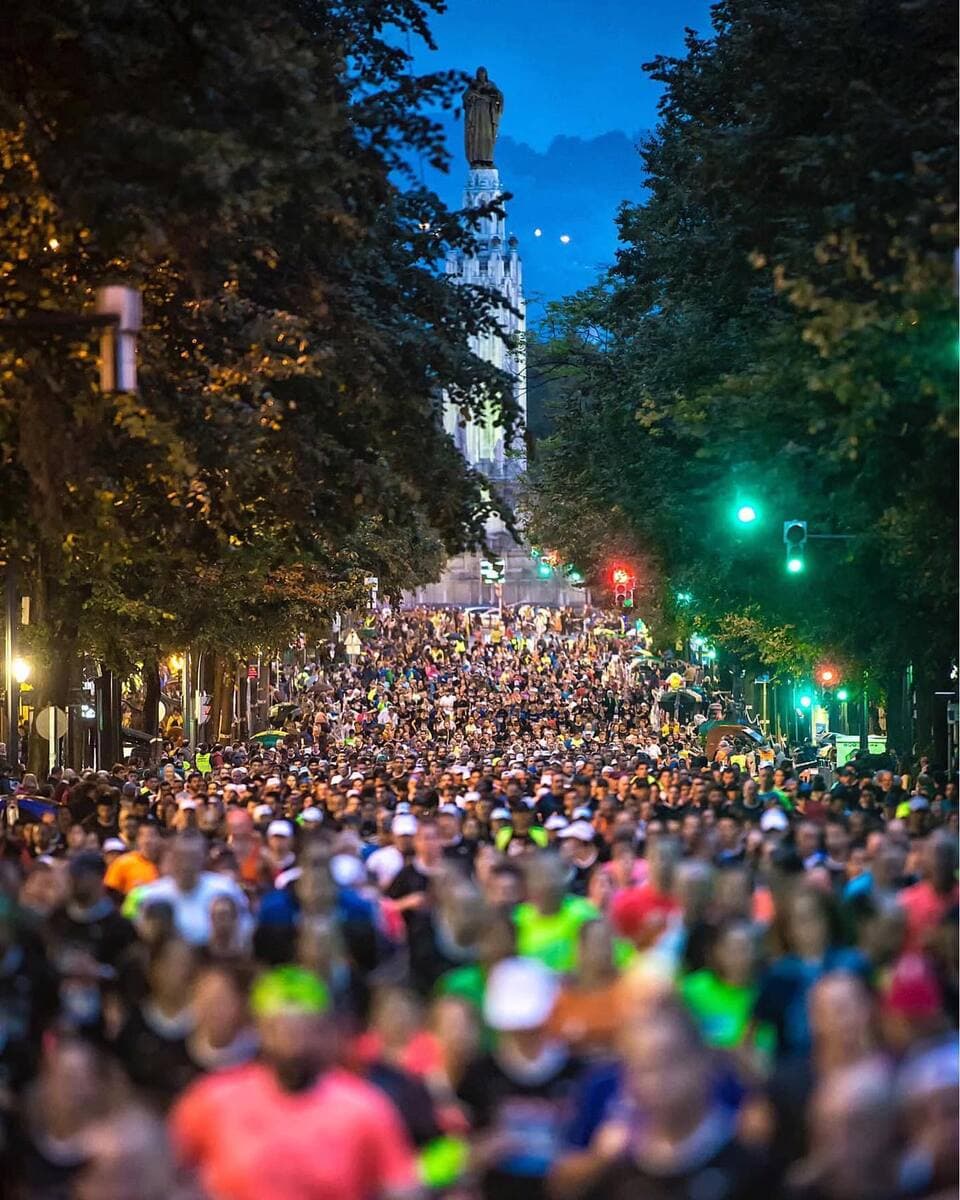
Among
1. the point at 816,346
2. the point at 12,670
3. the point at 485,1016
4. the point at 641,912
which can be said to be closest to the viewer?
the point at 485,1016

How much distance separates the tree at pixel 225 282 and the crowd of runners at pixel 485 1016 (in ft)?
19.5

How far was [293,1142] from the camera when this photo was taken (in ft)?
21.9

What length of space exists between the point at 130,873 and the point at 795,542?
45.3 ft

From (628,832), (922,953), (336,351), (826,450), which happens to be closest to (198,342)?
(336,351)

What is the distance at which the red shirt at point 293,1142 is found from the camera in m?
6.59

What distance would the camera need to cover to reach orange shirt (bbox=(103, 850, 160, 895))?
14219 millimetres

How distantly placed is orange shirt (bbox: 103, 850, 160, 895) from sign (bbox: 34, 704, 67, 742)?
19.4 metres

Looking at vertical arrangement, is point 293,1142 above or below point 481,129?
below

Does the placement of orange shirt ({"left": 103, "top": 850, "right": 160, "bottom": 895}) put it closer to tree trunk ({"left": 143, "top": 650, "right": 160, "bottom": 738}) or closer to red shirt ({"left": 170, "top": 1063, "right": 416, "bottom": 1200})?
red shirt ({"left": 170, "top": 1063, "right": 416, "bottom": 1200})

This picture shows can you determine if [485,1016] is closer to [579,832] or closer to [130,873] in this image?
[130,873]

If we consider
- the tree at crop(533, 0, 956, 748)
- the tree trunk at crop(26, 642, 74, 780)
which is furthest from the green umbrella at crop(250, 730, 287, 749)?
the tree at crop(533, 0, 956, 748)

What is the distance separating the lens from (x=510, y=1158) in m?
6.97

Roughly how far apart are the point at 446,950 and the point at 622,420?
2952cm

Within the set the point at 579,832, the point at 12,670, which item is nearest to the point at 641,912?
the point at 579,832
